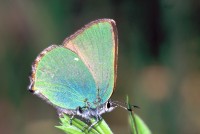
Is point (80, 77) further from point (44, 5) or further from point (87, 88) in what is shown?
point (44, 5)

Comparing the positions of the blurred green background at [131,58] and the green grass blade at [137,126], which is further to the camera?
the blurred green background at [131,58]

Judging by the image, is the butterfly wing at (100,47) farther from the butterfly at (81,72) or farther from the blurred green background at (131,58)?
the blurred green background at (131,58)

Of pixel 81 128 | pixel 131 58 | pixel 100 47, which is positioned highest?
pixel 100 47

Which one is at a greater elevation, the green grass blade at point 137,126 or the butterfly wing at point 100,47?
the butterfly wing at point 100,47

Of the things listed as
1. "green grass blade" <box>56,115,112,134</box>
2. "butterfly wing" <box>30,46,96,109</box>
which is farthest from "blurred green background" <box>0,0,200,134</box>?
"green grass blade" <box>56,115,112,134</box>

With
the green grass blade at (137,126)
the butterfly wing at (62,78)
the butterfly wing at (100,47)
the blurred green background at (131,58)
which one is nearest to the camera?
the green grass blade at (137,126)

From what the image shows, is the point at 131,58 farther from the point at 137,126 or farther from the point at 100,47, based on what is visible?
the point at 137,126

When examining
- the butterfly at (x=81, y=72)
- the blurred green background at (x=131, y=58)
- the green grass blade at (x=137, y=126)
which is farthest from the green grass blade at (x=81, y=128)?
the blurred green background at (x=131, y=58)

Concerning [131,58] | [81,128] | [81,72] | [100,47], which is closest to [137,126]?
[81,128]
